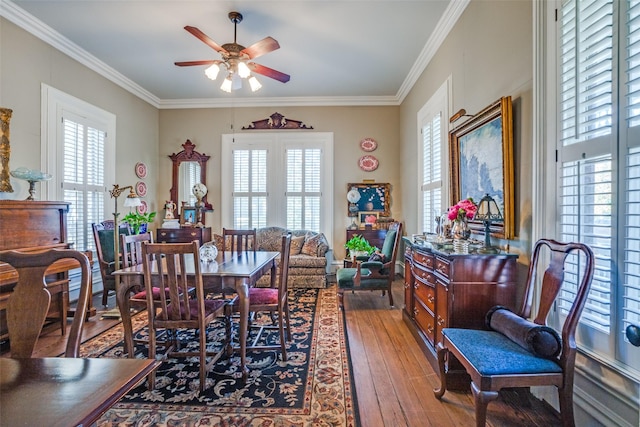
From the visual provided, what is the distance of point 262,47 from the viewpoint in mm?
3174

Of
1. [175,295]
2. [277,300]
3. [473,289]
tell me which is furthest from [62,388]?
[473,289]

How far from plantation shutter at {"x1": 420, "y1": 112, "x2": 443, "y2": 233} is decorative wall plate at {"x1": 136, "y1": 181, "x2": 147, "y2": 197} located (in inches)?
188

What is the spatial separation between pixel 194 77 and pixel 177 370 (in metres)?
4.32

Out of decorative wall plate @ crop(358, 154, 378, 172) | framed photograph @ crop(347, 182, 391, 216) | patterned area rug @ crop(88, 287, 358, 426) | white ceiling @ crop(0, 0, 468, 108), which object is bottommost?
patterned area rug @ crop(88, 287, 358, 426)

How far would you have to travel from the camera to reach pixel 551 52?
1.93 meters

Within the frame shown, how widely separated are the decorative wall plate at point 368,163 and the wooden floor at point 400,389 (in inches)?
125

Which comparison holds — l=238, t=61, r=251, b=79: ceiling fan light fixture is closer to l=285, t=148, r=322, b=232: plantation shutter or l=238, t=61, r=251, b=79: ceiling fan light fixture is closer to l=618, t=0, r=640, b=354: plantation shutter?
l=285, t=148, r=322, b=232: plantation shutter

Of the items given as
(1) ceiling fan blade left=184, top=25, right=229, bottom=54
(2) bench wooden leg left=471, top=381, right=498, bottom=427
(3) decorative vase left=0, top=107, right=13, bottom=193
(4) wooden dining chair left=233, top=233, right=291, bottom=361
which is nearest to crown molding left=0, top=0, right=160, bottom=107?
(3) decorative vase left=0, top=107, right=13, bottom=193

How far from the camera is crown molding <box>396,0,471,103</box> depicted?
3.13 metres

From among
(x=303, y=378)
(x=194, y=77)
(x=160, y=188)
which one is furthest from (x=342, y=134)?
(x=303, y=378)

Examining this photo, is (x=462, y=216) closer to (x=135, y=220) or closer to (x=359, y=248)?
(x=359, y=248)

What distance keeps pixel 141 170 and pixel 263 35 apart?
3391 millimetres

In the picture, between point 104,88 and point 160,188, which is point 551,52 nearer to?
point 104,88

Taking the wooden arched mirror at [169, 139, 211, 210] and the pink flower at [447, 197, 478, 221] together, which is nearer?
the pink flower at [447, 197, 478, 221]
